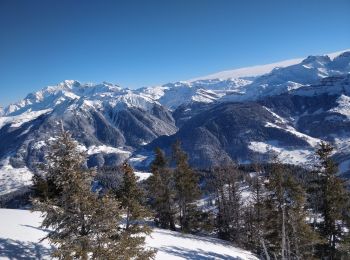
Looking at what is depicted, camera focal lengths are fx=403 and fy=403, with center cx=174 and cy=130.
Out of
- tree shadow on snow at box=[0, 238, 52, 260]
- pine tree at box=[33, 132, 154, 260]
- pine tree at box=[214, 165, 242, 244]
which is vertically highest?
pine tree at box=[33, 132, 154, 260]

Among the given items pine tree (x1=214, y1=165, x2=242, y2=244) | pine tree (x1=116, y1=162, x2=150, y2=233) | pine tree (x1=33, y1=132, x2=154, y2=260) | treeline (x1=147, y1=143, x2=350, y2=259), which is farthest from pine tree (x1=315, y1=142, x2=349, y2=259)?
pine tree (x1=33, y1=132, x2=154, y2=260)

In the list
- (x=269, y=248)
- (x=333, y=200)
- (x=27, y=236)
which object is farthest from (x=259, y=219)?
(x=27, y=236)

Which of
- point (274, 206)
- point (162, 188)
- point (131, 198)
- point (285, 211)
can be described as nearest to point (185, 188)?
point (162, 188)

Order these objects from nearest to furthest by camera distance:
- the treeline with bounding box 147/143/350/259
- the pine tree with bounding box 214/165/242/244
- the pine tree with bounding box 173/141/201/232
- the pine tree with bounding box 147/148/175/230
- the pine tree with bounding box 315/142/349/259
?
the treeline with bounding box 147/143/350/259 < the pine tree with bounding box 315/142/349/259 < the pine tree with bounding box 147/148/175/230 < the pine tree with bounding box 173/141/201/232 < the pine tree with bounding box 214/165/242/244

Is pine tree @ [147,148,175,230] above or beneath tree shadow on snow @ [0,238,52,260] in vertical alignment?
beneath

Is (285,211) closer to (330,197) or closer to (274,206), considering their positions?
(274,206)

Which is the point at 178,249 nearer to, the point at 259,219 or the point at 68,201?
the point at 259,219

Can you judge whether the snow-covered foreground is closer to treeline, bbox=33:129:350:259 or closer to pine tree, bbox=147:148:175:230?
treeline, bbox=33:129:350:259
